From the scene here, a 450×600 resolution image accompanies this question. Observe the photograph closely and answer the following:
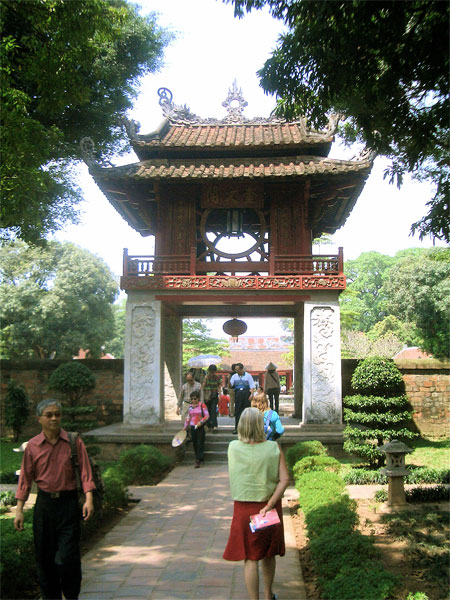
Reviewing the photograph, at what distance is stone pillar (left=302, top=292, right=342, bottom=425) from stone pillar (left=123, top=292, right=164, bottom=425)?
11.5ft

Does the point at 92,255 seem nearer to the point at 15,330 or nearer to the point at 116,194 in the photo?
the point at 15,330

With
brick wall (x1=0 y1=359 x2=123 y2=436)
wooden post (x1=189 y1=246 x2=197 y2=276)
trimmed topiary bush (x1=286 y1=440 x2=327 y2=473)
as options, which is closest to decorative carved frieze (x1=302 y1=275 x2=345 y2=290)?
wooden post (x1=189 y1=246 x2=197 y2=276)

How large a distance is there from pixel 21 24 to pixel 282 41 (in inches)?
240

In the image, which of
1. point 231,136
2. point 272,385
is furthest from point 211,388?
point 231,136

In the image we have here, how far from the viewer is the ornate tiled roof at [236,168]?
512 inches

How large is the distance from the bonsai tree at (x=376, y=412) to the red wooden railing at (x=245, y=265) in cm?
300

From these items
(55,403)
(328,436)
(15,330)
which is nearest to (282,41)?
(55,403)

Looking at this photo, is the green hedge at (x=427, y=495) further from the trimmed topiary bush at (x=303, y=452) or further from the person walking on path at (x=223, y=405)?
the person walking on path at (x=223, y=405)

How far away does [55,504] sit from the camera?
412 centimetres

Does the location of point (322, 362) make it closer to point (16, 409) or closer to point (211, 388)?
point (211, 388)

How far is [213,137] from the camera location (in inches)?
599

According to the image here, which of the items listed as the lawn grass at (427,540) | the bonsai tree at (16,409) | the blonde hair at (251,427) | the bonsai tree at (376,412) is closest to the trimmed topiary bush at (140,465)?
the bonsai tree at (376,412)

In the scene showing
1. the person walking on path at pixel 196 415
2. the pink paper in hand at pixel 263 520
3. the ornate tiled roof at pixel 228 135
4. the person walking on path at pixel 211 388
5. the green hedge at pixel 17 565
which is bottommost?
the green hedge at pixel 17 565

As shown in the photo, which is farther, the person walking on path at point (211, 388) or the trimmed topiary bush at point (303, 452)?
the person walking on path at point (211, 388)
